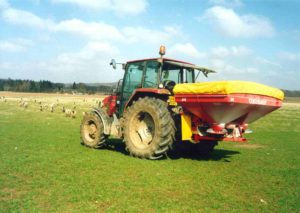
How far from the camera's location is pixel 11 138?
518 inches

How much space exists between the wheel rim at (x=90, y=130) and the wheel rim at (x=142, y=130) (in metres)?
2.17

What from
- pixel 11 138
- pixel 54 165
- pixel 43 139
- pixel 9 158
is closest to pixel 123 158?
pixel 54 165

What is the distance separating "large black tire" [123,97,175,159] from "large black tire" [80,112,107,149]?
1476 mm

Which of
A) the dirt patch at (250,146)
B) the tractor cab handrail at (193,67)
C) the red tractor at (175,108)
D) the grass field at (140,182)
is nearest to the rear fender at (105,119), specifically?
the red tractor at (175,108)

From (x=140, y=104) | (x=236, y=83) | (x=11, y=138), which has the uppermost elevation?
(x=236, y=83)

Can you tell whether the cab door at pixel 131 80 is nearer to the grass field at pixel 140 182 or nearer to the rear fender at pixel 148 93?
the rear fender at pixel 148 93

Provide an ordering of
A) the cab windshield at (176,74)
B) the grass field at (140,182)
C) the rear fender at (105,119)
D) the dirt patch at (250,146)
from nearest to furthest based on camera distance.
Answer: the grass field at (140,182) < the cab windshield at (176,74) < the rear fender at (105,119) < the dirt patch at (250,146)

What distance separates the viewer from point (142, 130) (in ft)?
33.0

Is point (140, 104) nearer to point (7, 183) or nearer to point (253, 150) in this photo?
point (7, 183)

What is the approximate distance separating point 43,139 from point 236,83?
8337 mm

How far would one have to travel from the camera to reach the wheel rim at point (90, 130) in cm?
1176

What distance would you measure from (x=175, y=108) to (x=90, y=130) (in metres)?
3.81

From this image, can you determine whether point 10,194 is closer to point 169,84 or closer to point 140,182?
point 140,182

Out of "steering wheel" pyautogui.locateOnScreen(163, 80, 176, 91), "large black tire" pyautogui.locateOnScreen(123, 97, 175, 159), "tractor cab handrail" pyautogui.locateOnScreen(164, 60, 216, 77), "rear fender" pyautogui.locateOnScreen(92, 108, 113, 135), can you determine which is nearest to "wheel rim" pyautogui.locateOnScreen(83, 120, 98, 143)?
"rear fender" pyautogui.locateOnScreen(92, 108, 113, 135)
